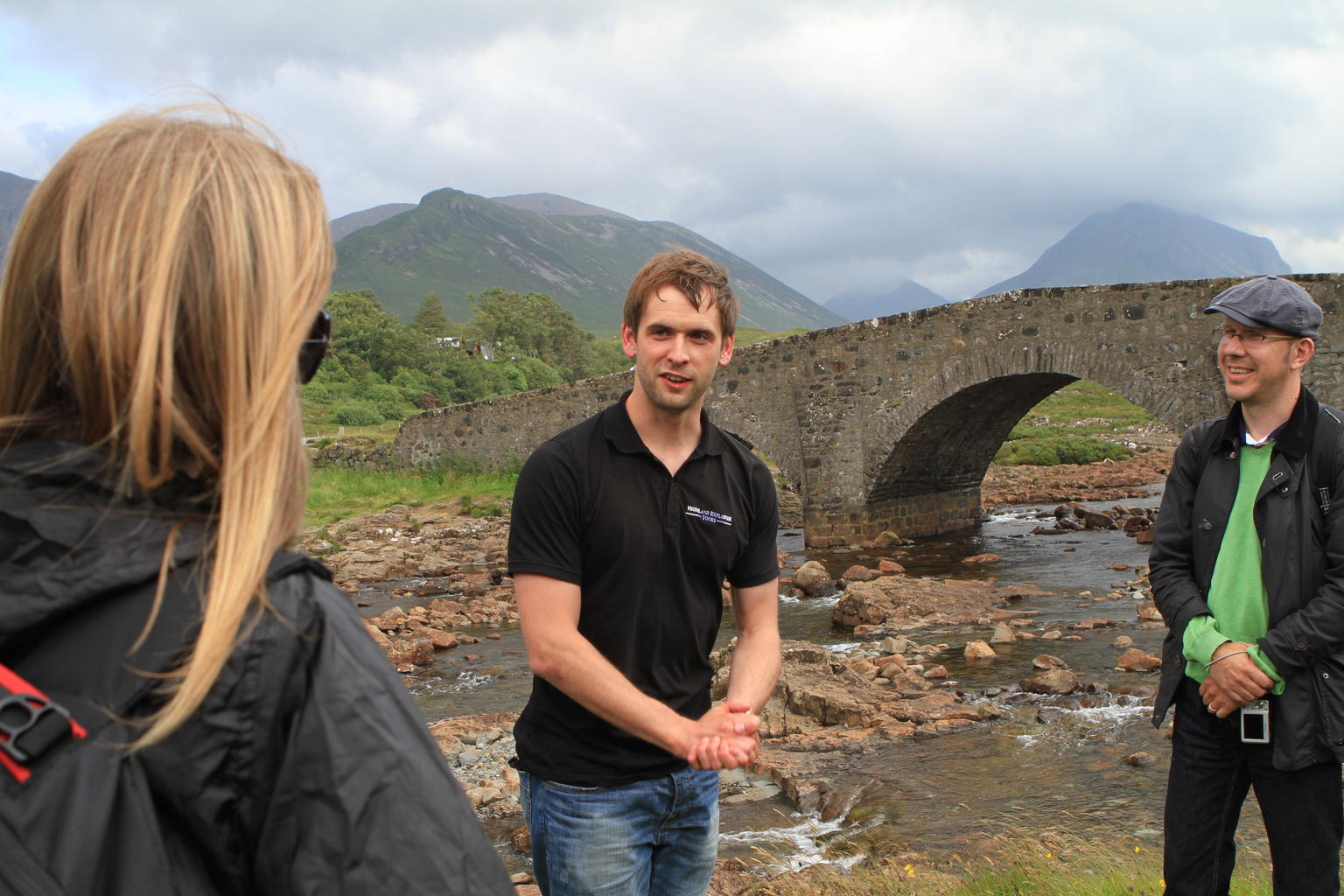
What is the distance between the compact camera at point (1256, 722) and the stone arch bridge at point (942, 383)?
9611 millimetres

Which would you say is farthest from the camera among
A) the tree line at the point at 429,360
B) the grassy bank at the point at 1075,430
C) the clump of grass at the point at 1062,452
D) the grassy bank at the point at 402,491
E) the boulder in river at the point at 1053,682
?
the tree line at the point at 429,360

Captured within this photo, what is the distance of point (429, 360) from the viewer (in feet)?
153

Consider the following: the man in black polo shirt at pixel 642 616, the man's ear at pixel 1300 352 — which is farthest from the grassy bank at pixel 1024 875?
the man's ear at pixel 1300 352

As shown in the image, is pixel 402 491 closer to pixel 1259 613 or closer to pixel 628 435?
pixel 628 435

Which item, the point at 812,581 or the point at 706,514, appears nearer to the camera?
the point at 706,514

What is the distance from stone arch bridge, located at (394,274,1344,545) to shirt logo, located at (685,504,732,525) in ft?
35.1

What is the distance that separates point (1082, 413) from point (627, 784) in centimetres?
3704

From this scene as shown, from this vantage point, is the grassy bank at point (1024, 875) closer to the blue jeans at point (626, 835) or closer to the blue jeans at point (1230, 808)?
the blue jeans at point (1230, 808)

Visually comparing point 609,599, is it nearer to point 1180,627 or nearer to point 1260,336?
point 1180,627

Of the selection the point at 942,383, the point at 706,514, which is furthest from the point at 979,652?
the point at 706,514

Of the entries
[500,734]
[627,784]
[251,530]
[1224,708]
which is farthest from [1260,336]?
[500,734]

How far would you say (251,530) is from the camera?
0.97 metres

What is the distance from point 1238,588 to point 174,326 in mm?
2981

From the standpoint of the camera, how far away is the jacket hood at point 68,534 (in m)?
0.90
